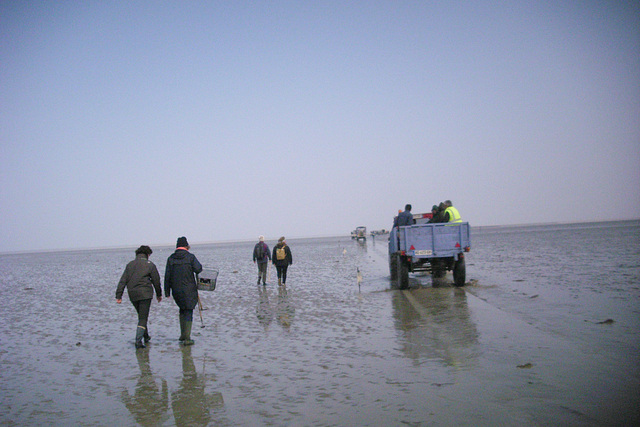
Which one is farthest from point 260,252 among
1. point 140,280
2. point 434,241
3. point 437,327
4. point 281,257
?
point 437,327

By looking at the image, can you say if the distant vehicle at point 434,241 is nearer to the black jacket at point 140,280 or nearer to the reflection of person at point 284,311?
the reflection of person at point 284,311

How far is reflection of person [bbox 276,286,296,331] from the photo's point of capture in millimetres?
10246

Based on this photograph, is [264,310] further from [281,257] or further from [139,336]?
[281,257]

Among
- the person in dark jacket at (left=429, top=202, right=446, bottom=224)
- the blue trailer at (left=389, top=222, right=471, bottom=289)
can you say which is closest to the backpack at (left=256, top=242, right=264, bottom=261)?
the blue trailer at (left=389, top=222, right=471, bottom=289)

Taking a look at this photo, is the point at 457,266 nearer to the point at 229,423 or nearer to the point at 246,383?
the point at 246,383

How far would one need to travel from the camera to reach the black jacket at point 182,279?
27.9 feet

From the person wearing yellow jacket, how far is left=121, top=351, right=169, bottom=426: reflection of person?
10.7m

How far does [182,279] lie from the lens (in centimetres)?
855

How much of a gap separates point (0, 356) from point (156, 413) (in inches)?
205

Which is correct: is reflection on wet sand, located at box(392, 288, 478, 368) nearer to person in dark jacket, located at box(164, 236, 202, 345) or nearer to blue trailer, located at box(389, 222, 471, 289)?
blue trailer, located at box(389, 222, 471, 289)

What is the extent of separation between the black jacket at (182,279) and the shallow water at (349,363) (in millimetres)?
845

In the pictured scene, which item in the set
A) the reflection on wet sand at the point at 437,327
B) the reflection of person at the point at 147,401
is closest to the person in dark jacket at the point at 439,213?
the reflection on wet sand at the point at 437,327

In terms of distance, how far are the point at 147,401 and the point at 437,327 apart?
211 inches

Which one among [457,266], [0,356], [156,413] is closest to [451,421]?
[156,413]
